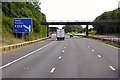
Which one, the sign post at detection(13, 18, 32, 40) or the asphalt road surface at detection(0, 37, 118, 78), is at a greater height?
the sign post at detection(13, 18, 32, 40)

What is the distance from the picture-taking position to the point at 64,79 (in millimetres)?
8781

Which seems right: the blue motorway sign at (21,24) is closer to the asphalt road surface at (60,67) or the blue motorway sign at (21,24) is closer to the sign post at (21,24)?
the sign post at (21,24)

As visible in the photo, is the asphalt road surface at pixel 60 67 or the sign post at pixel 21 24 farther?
the sign post at pixel 21 24

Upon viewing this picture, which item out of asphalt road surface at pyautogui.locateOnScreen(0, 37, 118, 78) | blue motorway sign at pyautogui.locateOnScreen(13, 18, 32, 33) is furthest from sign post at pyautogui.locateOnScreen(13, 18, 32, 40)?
asphalt road surface at pyautogui.locateOnScreen(0, 37, 118, 78)

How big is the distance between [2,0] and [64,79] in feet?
170

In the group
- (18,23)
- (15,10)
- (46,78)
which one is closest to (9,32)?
(18,23)

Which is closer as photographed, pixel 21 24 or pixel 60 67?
pixel 60 67

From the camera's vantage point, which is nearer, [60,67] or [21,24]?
[60,67]

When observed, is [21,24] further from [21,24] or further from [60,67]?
[60,67]

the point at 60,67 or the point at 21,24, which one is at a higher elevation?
the point at 21,24

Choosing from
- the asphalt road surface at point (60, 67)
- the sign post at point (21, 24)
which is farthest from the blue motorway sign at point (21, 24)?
the asphalt road surface at point (60, 67)

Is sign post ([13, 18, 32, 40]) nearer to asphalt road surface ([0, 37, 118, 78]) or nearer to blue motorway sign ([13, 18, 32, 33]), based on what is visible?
blue motorway sign ([13, 18, 32, 33])

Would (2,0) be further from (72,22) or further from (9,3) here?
(72,22)

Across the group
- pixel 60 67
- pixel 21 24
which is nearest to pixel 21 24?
pixel 21 24
